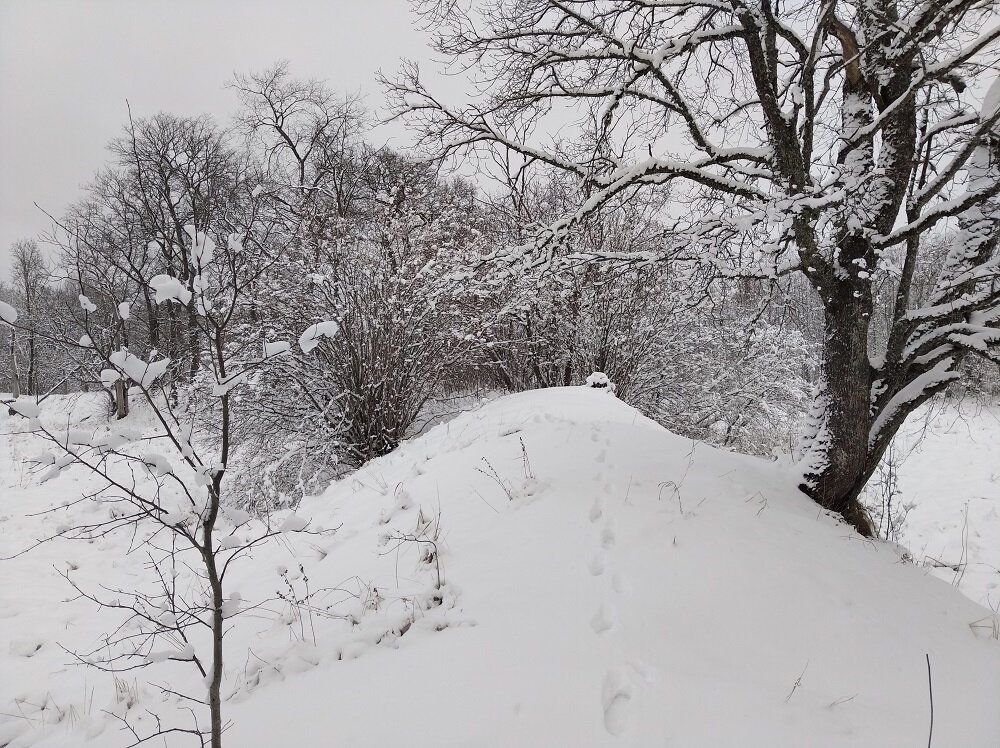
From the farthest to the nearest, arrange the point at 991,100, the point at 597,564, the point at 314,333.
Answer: the point at 991,100
the point at 597,564
the point at 314,333

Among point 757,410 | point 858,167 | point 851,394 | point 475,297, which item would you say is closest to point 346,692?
point 851,394

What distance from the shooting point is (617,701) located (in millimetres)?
1691

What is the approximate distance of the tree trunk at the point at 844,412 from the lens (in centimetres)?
388

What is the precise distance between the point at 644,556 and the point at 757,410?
10.1 m

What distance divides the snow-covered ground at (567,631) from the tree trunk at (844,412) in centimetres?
33

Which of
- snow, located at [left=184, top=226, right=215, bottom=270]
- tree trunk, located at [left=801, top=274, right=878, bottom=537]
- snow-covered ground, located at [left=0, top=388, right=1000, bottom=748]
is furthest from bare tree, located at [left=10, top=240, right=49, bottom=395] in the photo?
tree trunk, located at [left=801, top=274, right=878, bottom=537]

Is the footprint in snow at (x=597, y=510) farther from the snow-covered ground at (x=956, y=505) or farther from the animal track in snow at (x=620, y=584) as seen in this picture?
the snow-covered ground at (x=956, y=505)

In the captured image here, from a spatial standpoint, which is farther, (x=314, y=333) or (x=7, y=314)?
(x=314, y=333)

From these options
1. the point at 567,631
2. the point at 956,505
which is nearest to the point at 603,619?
the point at 567,631

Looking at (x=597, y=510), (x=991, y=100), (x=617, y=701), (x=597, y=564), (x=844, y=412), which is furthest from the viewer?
(x=844, y=412)

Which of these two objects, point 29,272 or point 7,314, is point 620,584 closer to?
point 7,314

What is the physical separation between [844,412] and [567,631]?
3.33m

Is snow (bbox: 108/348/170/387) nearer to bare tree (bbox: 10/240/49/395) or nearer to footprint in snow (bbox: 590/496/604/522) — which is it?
footprint in snow (bbox: 590/496/604/522)

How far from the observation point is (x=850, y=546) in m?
3.29
